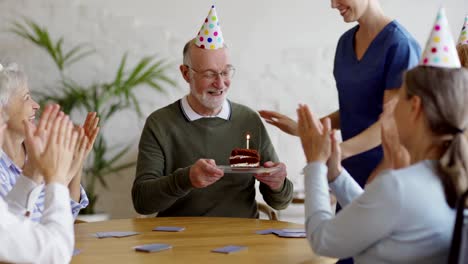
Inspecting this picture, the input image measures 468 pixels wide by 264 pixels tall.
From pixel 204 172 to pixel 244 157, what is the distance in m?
0.37

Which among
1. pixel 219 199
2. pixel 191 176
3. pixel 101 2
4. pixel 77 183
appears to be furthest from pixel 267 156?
pixel 101 2

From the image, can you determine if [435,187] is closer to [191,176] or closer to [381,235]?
[381,235]

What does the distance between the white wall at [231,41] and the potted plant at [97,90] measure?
2.3 inches

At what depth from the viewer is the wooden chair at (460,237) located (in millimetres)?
1343

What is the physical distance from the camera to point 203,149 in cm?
308

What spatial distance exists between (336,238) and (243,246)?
2.02 ft

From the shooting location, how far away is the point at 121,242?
7.34 ft

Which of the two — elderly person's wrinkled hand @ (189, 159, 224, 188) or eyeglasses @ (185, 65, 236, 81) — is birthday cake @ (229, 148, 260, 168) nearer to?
elderly person's wrinkled hand @ (189, 159, 224, 188)

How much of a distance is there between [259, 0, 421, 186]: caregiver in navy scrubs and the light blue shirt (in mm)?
753

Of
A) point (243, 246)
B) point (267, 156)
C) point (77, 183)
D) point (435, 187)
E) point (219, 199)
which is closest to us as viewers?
point (435, 187)

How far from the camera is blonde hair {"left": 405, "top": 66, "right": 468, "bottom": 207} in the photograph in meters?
1.49

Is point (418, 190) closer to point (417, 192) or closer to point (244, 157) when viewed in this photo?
point (417, 192)

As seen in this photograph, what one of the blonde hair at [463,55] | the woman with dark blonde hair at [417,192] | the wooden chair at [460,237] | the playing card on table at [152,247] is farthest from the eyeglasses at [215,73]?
the wooden chair at [460,237]

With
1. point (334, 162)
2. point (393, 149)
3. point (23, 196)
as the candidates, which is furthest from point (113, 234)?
point (393, 149)
